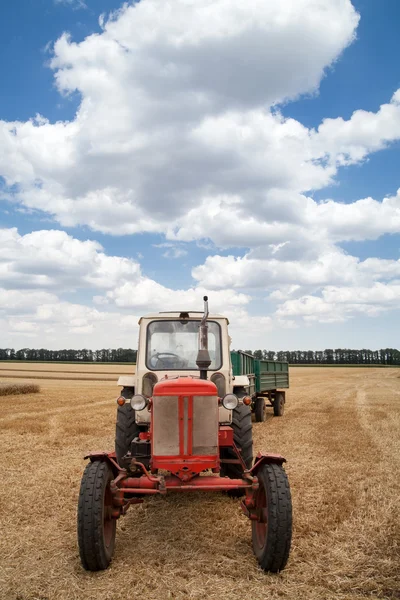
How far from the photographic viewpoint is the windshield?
643 cm

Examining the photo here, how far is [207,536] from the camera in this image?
16.6 ft

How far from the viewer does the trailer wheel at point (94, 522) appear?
412cm

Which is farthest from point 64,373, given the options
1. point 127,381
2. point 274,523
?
point 274,523

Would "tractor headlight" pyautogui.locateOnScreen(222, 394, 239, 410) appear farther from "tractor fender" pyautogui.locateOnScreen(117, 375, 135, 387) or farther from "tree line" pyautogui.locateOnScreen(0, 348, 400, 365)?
"tree line" pyautogui.locateOnScreen(0, 348, 400, 365)

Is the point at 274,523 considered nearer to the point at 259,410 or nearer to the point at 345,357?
the point at 259,410

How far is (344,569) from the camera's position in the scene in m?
4.27

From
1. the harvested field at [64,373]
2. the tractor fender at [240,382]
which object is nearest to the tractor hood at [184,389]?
the tractor fender at [240,382]

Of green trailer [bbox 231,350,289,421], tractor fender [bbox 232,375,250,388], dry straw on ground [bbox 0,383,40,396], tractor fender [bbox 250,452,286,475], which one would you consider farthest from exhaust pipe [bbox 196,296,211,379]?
dry straw on ground [bbox 0,383,40,396]

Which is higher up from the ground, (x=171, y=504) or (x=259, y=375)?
(x=259, y=375)

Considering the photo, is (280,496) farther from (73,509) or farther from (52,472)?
(52,472)

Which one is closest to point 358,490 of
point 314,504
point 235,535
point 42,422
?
point 314,504

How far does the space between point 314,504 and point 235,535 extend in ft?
4.36

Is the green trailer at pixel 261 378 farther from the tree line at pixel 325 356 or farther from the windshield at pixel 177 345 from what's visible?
the tree line at pixel 325 356

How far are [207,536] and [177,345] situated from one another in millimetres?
2308
